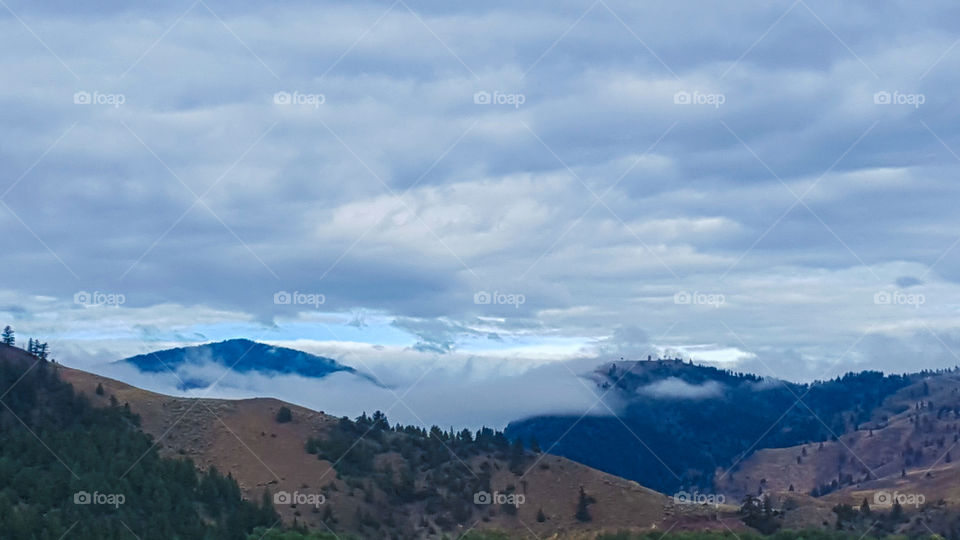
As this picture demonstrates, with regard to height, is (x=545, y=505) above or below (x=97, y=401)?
below

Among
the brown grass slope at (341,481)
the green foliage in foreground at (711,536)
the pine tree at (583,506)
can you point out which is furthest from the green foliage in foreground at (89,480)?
the pine tree at (583,506)

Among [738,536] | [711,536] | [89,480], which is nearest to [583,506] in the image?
[738,536]

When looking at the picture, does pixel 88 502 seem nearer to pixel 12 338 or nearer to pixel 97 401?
pixel 97 401

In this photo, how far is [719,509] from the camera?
115 metres

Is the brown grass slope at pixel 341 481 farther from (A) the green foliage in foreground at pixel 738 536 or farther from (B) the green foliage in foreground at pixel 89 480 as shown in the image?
(A) the green foliage in foreground at pixel 738 536

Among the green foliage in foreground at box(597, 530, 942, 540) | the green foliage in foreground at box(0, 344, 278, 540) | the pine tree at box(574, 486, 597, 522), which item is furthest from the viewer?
the pine tree at box(574, 486, 597, 522)

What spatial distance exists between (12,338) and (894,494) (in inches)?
4516

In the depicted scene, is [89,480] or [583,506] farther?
[583,506]

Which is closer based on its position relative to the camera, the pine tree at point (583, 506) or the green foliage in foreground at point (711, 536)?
the green foliage in foreground at point (711, 536)

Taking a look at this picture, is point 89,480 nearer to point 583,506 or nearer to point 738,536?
point 583,506

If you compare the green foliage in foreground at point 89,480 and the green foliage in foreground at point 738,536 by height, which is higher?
the green foliage in foreground at point 89,480

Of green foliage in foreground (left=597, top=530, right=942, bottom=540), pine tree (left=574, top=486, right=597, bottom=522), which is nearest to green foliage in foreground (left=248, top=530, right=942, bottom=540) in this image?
green foliage in foreground (left=597, top=530, right=942, bottom=540)

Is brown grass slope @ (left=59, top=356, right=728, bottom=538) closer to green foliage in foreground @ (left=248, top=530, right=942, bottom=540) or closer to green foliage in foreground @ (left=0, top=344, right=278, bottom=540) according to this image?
green foliage in foreground @ (left=0, top=344, right=278, bottom=540)

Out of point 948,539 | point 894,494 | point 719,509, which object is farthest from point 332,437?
point 894,494
